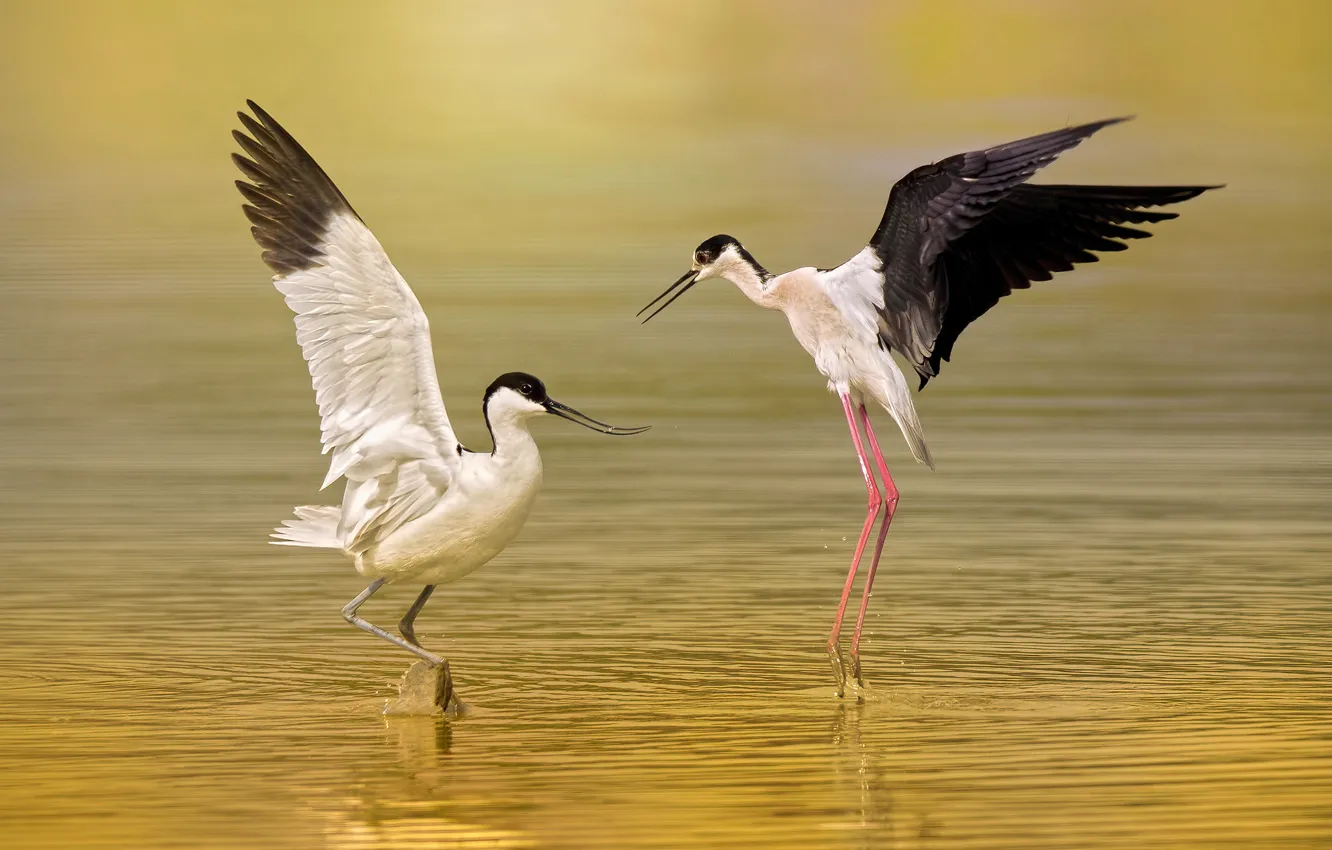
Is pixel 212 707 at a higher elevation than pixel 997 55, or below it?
below

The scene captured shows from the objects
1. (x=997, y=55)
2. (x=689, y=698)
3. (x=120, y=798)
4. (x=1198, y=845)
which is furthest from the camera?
(x=997, y=55)

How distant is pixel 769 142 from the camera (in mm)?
32219

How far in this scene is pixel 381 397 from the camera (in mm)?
8641

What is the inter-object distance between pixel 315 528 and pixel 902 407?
2366mm

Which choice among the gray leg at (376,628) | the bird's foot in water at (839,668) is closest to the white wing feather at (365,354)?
the gray leg at (376,628)

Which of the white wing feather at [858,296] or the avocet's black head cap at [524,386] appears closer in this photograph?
the avocet's black head cap at [524,386]

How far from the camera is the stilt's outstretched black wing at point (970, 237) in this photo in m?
9.05

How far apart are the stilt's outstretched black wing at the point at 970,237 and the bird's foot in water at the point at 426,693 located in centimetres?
238

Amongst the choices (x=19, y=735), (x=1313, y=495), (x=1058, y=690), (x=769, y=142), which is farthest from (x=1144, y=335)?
(x=19, y=735)

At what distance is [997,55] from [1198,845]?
29.9m

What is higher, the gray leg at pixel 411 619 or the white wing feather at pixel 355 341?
the white wing feather at pixel 355 341

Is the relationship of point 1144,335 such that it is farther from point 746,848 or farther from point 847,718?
point 746,848

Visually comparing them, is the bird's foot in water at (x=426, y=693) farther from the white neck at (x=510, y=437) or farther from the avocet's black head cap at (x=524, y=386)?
the avocet's black head cap at (x=524, y=386)

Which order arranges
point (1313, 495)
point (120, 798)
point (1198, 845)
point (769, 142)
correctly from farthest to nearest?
point (769, 142) → point (1313, 495) → point (120, 798) → point (1198, 845)
